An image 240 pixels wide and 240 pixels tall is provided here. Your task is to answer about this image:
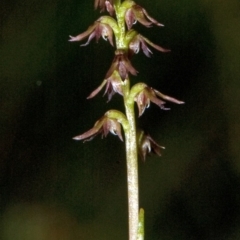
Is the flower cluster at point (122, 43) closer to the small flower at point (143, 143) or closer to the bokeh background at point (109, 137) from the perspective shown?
the small flower at point (143, 143)

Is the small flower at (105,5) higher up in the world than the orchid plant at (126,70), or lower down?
higher up

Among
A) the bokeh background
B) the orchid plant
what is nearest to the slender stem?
the orchid plant

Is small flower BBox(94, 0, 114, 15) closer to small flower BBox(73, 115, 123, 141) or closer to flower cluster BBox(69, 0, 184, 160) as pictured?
flower cluster BBox(69, 0, 184, 160)

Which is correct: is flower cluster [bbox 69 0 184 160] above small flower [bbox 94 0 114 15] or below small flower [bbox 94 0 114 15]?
below

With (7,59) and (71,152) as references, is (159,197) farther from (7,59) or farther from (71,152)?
(7,59)

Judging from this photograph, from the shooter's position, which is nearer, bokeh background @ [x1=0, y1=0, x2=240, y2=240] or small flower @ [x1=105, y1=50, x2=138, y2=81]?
small flower @ [x1=105, y1=50, x2=138, y2=81]

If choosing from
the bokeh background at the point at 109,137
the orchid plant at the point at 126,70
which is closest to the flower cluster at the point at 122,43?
the orchid plant at the point at 126,70

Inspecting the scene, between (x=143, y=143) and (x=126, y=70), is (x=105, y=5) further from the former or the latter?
(x=143, y=143)

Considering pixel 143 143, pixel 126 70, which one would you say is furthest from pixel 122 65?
pixel 143 143
